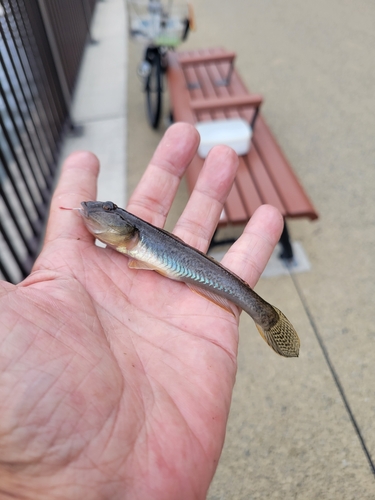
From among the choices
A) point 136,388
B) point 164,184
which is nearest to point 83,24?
point 164,184

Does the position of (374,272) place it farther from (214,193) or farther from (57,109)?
(57,109)

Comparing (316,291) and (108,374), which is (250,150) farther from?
(108,374)

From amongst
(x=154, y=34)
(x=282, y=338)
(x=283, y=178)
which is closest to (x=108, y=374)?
(x=282, y=338)

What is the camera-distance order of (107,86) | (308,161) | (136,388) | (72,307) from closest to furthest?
(136,388) → (72,307) → (308,161) → (107,86)

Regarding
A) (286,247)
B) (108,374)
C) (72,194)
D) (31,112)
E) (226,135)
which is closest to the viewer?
(108,374)

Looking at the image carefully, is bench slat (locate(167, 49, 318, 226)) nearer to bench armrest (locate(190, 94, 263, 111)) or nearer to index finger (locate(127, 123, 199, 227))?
bench armrest (locate(190, 94, 263, 111))

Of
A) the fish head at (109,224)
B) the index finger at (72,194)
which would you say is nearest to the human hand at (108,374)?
the index finger at (72,194)

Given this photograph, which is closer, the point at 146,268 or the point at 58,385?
the point at 58,385

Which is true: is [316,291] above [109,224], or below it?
below
